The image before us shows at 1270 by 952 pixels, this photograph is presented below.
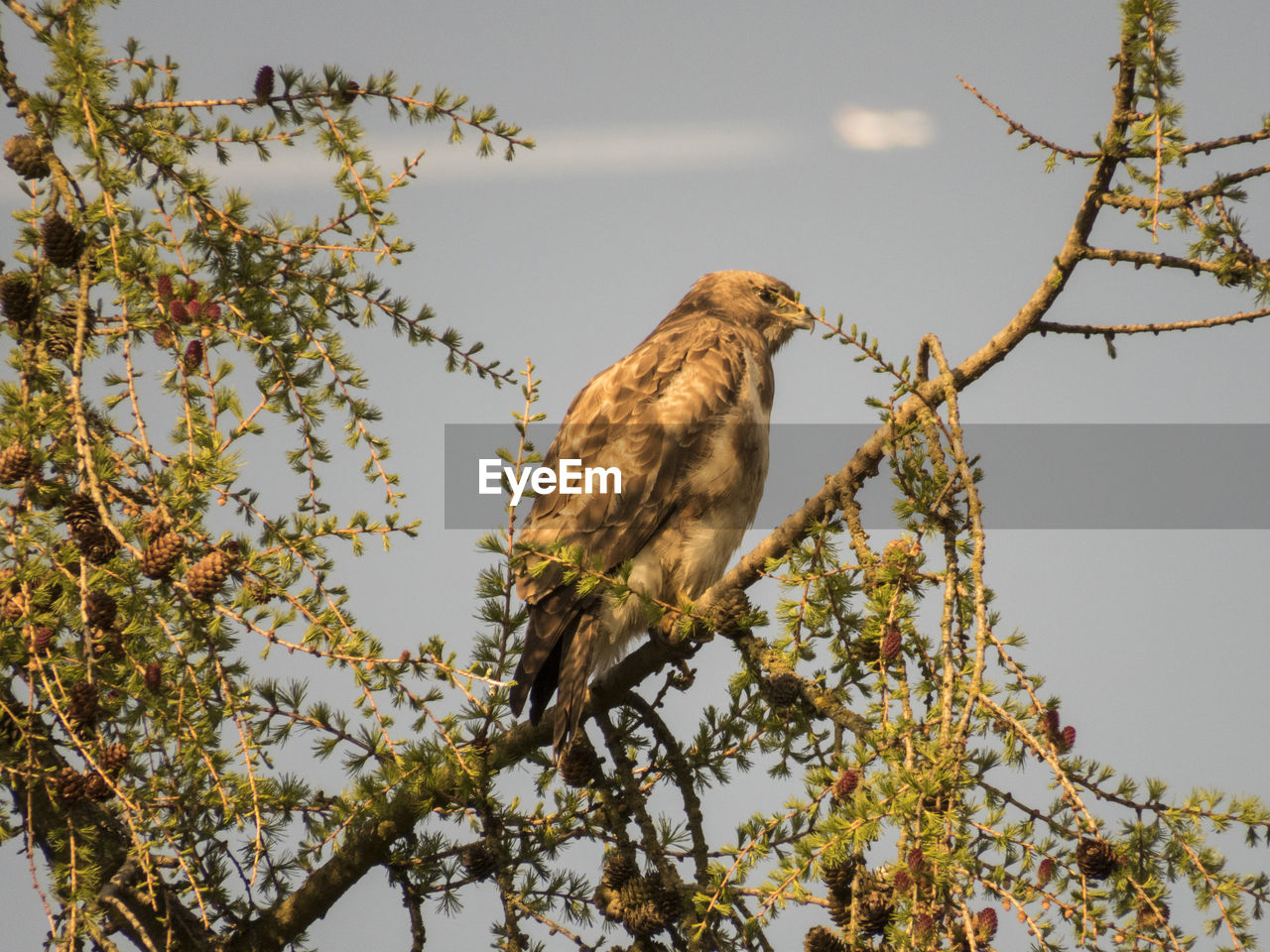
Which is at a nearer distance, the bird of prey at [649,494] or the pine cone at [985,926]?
the pine cone at [985,926]

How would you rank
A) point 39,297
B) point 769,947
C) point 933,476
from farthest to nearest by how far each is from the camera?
point 39,297
point 769,947
point 933,476

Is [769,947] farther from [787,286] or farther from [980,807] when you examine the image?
[787,286]

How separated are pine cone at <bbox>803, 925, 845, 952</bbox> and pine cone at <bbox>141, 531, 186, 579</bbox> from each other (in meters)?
1.62

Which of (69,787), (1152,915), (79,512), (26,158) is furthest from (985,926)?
(26,158)

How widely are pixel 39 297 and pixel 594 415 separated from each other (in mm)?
2057

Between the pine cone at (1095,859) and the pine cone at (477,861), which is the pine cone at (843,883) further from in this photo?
the pine cone at (477,861)

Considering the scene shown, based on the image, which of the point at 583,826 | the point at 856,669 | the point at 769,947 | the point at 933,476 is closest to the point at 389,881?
the point at 583,826

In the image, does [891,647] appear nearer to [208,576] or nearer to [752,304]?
[208,576]

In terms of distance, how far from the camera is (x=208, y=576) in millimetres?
2656

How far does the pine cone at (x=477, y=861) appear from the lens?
3.62 metres

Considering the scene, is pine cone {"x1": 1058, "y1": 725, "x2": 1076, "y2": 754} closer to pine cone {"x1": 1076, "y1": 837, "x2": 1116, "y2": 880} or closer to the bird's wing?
pine cone {"x1": 1076, "y1": 837, "x2": 1116, "y2": 880}

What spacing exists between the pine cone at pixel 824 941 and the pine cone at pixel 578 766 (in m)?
1.21

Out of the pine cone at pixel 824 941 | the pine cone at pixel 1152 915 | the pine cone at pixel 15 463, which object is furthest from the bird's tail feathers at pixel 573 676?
the pine cone at pixel 1152 915

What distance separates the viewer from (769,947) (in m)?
3.03
